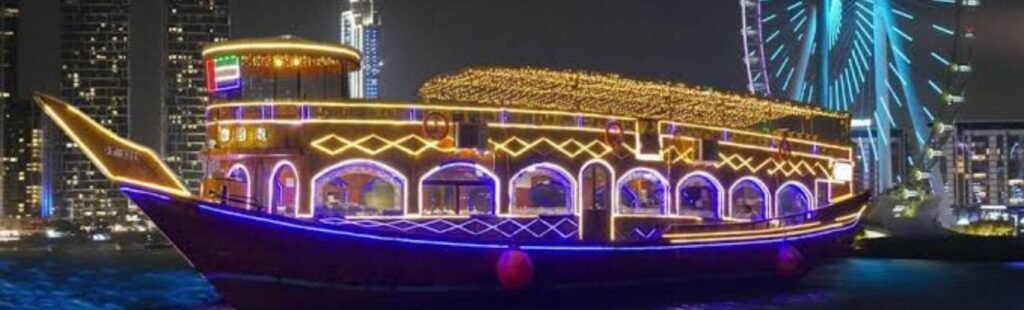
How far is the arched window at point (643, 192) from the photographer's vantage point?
28.0 meters

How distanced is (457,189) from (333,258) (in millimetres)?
3713

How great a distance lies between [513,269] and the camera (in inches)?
941

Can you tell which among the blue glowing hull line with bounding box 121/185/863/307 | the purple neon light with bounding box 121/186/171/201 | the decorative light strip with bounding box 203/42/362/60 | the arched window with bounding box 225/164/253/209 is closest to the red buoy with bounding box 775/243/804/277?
the blue glowing hull line with bounding box 121/185/863/307

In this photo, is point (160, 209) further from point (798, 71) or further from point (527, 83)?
point (798, 71)

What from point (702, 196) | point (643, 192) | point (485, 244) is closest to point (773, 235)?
point (702, 196)

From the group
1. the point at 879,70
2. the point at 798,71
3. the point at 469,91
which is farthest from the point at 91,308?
the point at 879,70

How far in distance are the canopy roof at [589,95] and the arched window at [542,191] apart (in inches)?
52.7

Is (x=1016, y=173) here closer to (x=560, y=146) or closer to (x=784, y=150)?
(x=784, y=150)

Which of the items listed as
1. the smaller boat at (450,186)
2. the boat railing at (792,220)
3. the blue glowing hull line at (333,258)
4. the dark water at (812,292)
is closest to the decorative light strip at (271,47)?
the smaller boat at (450,186)

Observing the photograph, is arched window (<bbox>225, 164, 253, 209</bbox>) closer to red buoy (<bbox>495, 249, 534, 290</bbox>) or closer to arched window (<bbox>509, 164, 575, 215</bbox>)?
red buoy (<bbox>495, 249, 534, 290</bbox>)

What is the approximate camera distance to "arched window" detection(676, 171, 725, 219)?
2980cm

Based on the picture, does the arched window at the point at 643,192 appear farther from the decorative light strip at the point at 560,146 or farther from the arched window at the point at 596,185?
the decorative light strip at the point at 560,146

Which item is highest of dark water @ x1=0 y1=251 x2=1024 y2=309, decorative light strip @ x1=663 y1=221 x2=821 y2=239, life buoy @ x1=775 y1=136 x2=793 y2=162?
life buoy @ x1=775 y1=136 x2=793 y2=162

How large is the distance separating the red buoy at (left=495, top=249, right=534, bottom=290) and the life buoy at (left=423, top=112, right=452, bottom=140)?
2.51 meters
